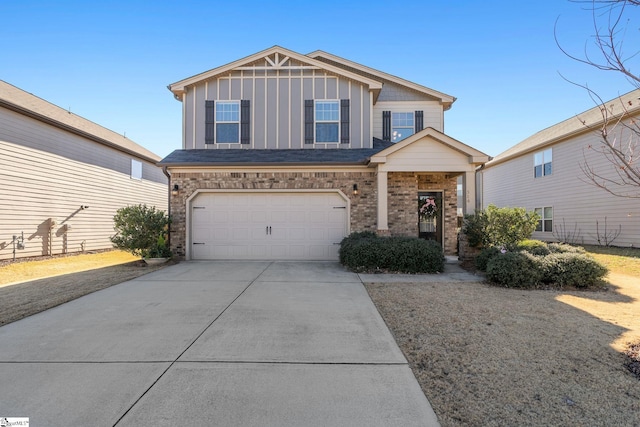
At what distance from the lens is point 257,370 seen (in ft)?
9.48

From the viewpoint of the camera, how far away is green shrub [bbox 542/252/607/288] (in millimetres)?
6138

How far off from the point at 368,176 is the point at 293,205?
268cm

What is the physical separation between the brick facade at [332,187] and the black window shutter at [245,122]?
1.71 metres

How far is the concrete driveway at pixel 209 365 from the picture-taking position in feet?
7.49

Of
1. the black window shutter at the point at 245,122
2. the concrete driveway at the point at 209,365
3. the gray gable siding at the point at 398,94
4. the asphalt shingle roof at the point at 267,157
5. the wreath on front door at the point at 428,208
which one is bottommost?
the concrete driveway at the point at 209,365

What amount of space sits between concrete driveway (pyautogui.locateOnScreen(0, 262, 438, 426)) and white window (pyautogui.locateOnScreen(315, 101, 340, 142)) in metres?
A: 6.83

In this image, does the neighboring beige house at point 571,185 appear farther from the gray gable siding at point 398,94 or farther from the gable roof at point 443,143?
the gray gable siding at point 398,94

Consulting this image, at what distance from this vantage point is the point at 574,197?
13438 millimetres

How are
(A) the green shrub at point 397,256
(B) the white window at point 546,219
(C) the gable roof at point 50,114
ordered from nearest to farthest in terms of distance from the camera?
(A) the green shrub at point 397,256
(C) the gable roof at point 50,114
(B) the white window at point 546,219

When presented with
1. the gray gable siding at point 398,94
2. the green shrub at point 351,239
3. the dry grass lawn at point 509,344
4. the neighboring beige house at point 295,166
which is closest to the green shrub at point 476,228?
the neighboring beige house at point 295,166

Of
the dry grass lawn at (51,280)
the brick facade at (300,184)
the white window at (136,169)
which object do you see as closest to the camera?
the dry grass lawn at (51,280)

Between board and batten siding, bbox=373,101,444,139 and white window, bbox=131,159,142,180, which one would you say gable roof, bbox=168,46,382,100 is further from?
white window, bbox=131,159,142,180

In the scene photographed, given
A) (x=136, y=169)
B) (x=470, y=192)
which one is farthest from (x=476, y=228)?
(x=136, y=169)

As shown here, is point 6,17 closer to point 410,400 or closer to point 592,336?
point 410,400
